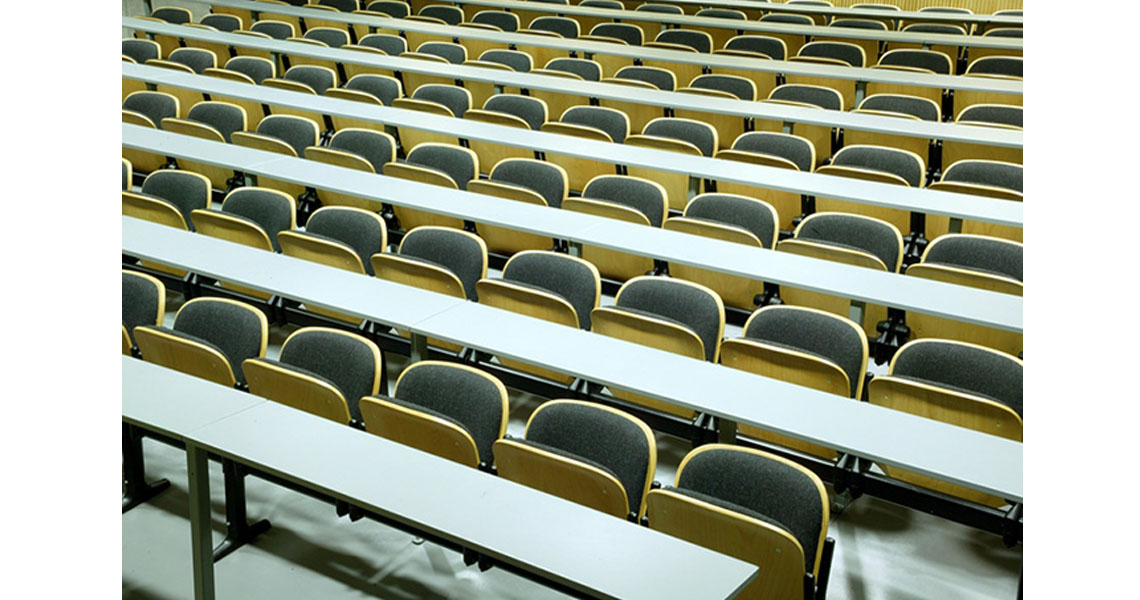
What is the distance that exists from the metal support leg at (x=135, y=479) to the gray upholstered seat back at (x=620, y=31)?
6.89m

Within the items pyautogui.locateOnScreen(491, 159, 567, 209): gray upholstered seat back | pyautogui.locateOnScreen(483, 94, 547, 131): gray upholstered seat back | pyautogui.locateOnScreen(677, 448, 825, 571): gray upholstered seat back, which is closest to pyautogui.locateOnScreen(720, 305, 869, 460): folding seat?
pyautogui.locateOnScreen(677, 448, 825, 571): gray upholstered seat back

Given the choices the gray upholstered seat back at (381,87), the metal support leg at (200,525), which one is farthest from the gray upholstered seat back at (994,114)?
the metal support leg at (200,525)

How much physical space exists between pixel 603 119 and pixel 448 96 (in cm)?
131

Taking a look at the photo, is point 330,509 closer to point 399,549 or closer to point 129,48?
point 399,549

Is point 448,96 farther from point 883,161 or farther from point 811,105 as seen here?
point 883,161

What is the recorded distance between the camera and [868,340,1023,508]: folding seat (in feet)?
11.1

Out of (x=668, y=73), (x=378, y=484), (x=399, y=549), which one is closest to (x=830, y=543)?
(x=378, y=484)

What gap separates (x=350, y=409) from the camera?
3803mm

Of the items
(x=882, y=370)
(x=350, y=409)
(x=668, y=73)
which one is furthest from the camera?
(x=668, y=73)

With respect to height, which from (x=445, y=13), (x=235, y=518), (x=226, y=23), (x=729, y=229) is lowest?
(x=235, y=518)

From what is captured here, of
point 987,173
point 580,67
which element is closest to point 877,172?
point 987,173

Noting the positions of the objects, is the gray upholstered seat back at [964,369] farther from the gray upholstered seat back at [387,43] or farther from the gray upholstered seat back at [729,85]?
the gray upholstered seat back at [387,43]

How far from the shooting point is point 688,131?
6703 millimetres
